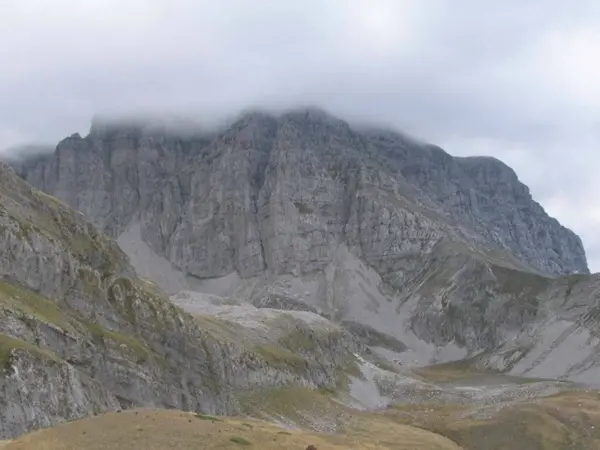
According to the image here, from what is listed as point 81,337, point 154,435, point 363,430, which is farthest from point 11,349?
point 363,430

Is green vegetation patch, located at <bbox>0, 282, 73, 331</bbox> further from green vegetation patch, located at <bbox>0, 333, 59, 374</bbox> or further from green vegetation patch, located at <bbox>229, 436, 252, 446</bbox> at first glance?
green vegetation patch, located at <bbox>229, 436, 252, 446</bbox>

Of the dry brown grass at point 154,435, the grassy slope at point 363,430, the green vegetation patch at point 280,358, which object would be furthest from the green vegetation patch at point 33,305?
the green vegetation patch at point 280,358

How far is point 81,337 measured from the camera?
11088cm

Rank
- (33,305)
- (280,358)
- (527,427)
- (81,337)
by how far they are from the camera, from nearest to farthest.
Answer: (33,305) → (81,337) → (527,427) → (280,358)

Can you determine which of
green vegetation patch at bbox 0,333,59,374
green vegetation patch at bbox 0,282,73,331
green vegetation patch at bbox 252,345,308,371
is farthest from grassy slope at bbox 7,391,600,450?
green vegetation patch at bbox 0,282,73,331

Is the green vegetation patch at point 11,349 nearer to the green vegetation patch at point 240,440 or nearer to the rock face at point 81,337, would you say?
the rock face at point 81,337

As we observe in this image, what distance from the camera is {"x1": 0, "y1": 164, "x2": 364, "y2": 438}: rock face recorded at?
8862 cm

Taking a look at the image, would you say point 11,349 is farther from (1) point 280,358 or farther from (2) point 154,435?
(1) point 280,358

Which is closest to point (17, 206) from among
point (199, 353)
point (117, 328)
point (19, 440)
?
point (117, 328)

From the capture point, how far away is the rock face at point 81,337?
88.6 metres

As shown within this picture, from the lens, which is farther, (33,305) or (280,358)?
(280,358)

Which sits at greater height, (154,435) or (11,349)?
(154,435)

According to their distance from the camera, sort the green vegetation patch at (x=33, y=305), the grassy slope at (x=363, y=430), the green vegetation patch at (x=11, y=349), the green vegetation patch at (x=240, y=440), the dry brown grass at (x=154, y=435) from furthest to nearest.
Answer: the green vegetation patch at (x=33, y=305), the green vegetation patch at (x=11, y=349), the green vegetation patch at (x=240, y=440), the grassy slope at (x=363, y=430), the dry brown grass at (x=154, y=435)

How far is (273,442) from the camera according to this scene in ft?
162
